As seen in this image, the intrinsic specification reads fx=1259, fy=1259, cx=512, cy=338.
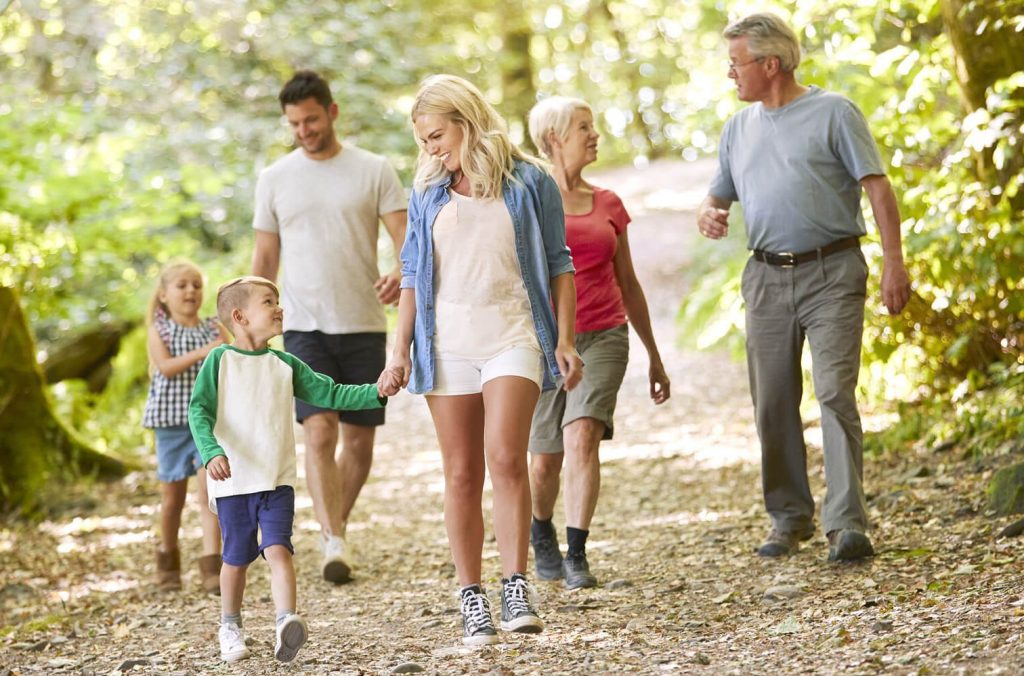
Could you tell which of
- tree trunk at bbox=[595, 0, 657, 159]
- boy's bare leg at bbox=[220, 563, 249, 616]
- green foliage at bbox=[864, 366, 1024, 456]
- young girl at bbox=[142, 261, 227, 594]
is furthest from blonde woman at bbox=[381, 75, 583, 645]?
tree trunk at bbox=[595, 0, 657, 159]

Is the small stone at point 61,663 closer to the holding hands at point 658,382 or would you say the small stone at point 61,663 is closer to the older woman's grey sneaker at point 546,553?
the older woman's grey sneaker at point 546,553

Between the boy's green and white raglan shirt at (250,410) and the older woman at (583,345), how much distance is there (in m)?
1.10

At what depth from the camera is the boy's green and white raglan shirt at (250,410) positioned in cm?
442

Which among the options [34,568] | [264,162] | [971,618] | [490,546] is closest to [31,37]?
[264,162]

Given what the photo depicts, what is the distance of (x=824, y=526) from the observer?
5.30 metres

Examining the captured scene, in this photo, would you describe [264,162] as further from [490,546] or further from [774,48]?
[774,48]

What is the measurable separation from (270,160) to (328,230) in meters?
8.95

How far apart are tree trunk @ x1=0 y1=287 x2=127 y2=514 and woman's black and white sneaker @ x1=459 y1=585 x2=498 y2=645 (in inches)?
199

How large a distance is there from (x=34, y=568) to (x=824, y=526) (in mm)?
4332

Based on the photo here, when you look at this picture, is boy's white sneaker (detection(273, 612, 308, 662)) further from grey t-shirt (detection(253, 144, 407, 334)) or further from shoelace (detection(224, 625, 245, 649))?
grey t-shirt (detection(253, 144, 407, 334))

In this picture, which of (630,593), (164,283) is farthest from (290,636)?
(164,283)

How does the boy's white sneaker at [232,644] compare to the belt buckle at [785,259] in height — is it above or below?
below

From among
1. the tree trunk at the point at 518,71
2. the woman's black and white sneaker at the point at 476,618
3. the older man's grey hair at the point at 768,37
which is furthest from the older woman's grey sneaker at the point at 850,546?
the tree trunk at the point at 518,71

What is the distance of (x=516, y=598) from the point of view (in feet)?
14.0
